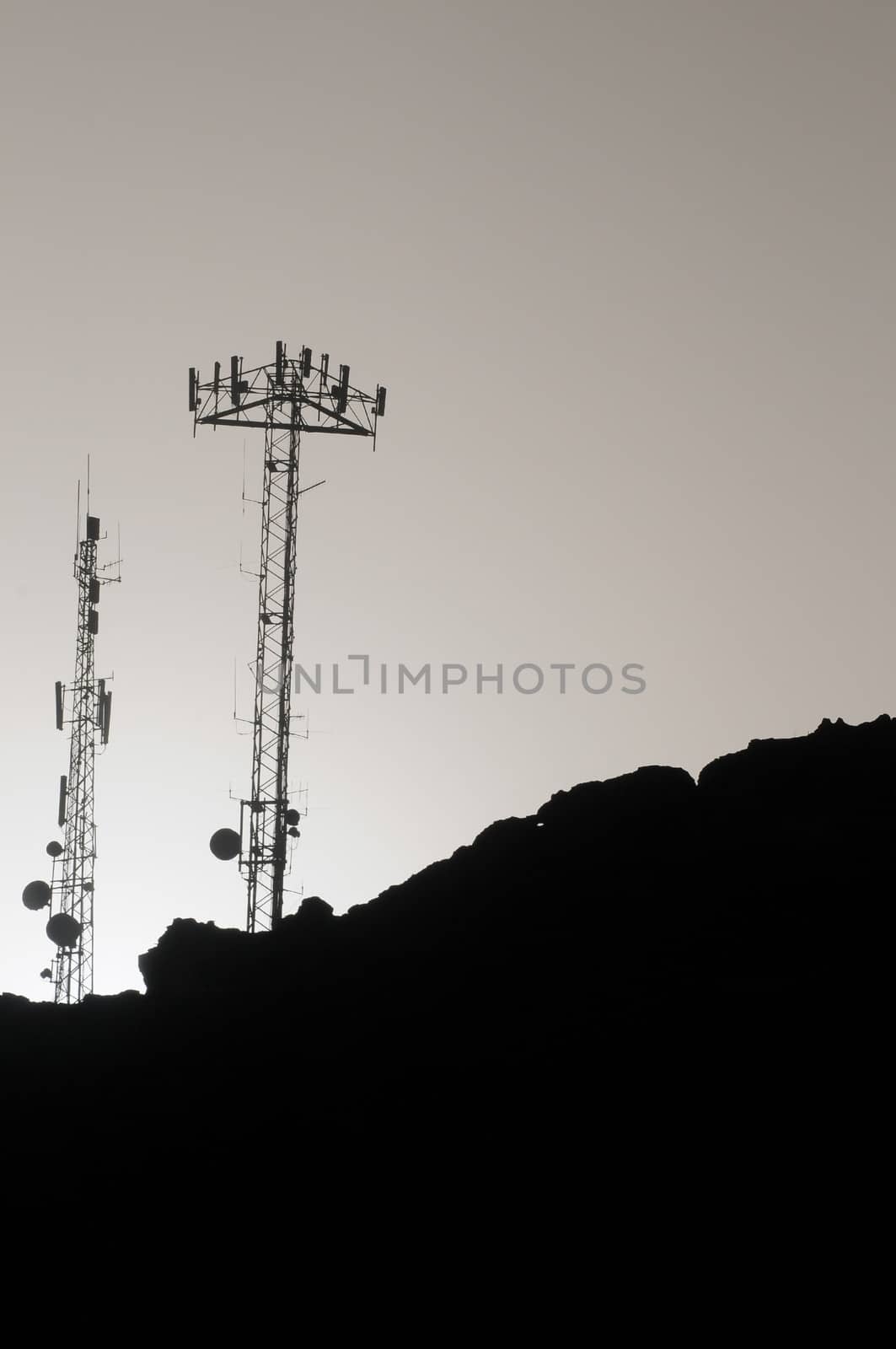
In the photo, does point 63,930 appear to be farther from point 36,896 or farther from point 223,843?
point 223,843

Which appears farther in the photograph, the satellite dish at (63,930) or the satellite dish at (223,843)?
the satellite dish at (63,930)

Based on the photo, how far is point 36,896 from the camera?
40500mm

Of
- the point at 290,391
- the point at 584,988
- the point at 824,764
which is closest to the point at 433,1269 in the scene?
the point at 584,988

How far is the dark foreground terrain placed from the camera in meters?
16.1

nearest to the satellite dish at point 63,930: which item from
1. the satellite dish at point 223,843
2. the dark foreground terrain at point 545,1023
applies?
the satellite dish at point 223,843

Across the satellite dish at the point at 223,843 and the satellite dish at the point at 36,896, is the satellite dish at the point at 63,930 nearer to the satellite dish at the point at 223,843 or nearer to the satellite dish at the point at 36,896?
the satellite dish at the point at 36,896

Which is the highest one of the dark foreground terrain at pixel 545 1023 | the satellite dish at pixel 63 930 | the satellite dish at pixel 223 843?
the satellite dish at pixel 223 843

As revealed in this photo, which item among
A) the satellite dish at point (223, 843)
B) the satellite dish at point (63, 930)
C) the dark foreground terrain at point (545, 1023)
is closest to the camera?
the dark foreground terrain at point (545, 1023)

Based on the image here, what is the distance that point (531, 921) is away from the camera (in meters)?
19.3

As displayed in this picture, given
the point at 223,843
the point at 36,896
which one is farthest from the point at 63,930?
the point at 223,843

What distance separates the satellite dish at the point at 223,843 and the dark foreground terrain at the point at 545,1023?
13860 mm

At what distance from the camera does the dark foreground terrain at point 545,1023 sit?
1609 centimetres

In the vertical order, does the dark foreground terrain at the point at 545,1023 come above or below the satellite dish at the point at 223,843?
below

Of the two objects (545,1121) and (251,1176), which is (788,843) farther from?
(251,1176)
